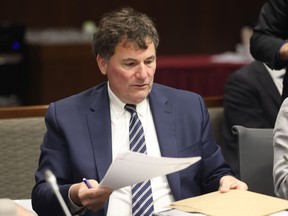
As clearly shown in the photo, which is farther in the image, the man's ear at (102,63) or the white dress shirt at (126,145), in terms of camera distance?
the man's ear at (102,63)

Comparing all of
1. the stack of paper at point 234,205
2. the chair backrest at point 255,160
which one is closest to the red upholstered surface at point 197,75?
the chair backrest at point 255,160

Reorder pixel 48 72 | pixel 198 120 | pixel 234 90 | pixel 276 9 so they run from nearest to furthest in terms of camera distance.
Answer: pixel 198 120, pixel 276 9, pixel 234 90, pixel 48 72

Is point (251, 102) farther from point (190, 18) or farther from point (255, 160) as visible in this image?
point (190, 18)

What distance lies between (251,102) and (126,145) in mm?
1617

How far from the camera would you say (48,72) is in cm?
756

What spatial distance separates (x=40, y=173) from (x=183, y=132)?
2.07 feet

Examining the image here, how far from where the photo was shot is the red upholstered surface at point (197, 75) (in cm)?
708

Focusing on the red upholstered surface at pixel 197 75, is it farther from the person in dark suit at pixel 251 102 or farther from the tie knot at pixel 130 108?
the tie knot at pixel 130 108

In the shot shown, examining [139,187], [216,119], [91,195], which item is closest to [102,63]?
[139,187]

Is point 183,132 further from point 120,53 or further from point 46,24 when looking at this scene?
point 46,24

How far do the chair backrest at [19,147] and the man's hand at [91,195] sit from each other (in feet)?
4.24

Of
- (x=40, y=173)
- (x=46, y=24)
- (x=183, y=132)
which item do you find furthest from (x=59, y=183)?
(x=46, y=24)

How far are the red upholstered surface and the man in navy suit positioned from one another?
384cm

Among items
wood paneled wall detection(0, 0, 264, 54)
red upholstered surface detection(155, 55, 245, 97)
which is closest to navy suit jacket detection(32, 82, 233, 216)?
red upholstered surface detection(155, 55, 245, 97)
